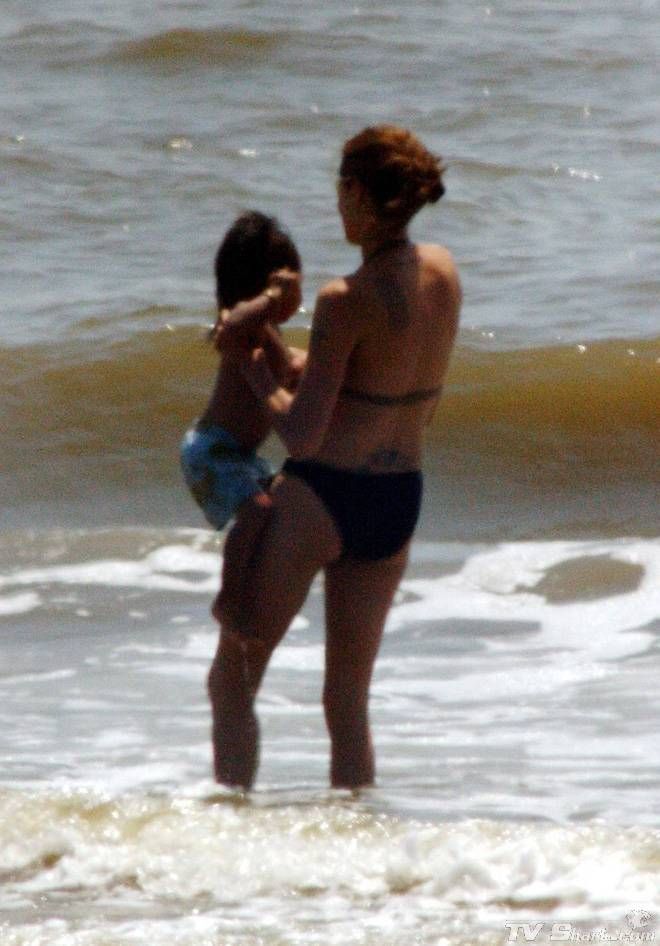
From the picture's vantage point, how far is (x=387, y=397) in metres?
4.21

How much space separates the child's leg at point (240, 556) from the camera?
4.28 meters

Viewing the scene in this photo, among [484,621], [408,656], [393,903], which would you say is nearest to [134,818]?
[393,903]

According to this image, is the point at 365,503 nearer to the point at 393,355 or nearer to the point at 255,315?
the point at 393,355

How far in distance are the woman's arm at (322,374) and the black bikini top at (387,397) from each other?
0.13 m

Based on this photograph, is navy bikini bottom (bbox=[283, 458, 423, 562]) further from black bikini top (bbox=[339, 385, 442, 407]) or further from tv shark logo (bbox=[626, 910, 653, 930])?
tv shark logo (bbox=[626, 910, 653, 930])

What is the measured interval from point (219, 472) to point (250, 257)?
1.65 feet

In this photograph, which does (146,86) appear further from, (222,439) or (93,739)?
(222,439)

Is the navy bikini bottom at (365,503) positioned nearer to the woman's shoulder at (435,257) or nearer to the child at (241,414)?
the child at (241,414)

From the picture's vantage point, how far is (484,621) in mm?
6992

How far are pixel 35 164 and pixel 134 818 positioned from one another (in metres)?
9.88

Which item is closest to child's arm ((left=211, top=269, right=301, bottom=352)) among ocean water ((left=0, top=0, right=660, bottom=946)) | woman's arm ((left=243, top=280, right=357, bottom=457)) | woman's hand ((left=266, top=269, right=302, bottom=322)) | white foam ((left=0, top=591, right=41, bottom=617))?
woman's hand ((left=266, top=269, right=302, bottom=322))

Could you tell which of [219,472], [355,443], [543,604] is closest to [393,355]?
[355,443]

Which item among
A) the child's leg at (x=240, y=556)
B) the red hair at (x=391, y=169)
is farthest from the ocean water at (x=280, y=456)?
the red hair at (x=391, y=169)

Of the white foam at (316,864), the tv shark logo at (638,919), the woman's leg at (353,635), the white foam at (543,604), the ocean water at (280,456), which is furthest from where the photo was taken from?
the white foam at (543,604)
